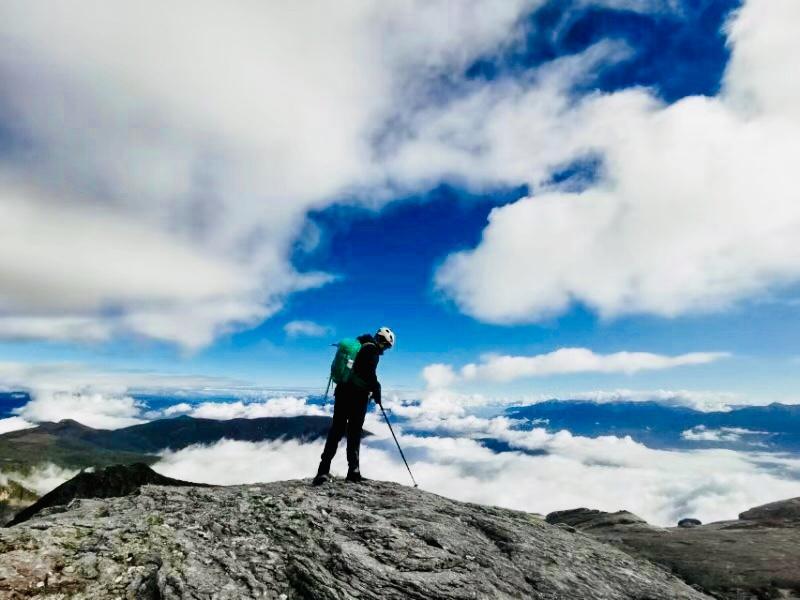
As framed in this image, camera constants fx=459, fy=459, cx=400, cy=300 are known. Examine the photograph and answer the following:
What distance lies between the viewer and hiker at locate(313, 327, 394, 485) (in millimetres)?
18516

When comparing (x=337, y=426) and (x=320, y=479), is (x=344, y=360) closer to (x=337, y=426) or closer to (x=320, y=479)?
(x=337, y=426)

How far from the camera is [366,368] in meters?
18.5

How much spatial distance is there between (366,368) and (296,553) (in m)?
7.39

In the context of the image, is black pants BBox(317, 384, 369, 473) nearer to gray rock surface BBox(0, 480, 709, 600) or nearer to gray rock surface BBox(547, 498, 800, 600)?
gray rock surface BBox(0, 480, 709, 600)

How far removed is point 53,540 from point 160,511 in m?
3.67

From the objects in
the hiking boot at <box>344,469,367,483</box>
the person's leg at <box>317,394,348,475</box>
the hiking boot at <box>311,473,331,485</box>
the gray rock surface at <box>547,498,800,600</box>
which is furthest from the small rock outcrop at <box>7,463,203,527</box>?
the gray rock surface at <box>547,498,800,600</box>

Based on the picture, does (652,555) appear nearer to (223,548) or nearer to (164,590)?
(223,548)

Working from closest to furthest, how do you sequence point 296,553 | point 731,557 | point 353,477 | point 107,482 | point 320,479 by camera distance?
1. point 296,553
2. point 320,479
3. point 353,477
4. point 731,557
5. point 107,482

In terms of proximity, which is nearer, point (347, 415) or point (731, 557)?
point (347, 415)

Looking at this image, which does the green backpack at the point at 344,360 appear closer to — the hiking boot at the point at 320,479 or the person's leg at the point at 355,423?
the person's leg at the point at 355,423

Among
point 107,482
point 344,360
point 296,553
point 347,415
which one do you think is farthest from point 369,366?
point 107,482

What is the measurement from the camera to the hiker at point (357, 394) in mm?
18516

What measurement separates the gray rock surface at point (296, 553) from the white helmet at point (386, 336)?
6044 millimetres

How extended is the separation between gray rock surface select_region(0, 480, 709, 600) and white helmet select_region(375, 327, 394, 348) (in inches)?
238
